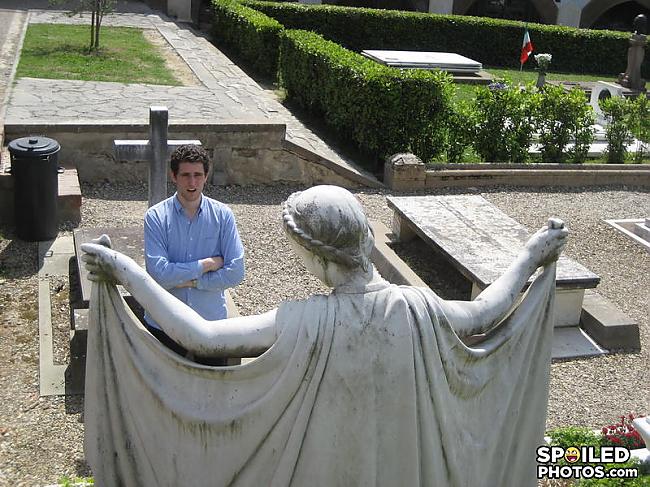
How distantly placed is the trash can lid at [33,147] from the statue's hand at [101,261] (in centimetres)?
521

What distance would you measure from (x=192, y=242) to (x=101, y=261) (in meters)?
1.58

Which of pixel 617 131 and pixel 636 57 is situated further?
pixel 636 57

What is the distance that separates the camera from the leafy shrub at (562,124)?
11.0 m

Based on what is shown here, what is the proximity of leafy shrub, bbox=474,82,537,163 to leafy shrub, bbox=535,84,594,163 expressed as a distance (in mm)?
204

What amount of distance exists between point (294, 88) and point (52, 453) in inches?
353

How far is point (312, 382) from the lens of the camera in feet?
6.90

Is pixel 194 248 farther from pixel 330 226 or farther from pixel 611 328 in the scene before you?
pixel 611 328

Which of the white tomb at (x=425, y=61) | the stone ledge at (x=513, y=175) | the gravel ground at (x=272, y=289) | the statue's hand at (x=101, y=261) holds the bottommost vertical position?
the gravel ground at (x=272, y=289)

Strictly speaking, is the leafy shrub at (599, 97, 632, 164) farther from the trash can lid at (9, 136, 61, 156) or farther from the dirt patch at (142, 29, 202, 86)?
the trash can lid at (9, 136, 61, 156)

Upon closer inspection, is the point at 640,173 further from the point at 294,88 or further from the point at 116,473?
the point at 116,473

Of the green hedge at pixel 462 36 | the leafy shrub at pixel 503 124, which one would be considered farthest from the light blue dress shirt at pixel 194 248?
the green hedge at pixel 462 36

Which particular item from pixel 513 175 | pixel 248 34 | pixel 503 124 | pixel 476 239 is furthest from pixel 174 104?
pixel 476 239

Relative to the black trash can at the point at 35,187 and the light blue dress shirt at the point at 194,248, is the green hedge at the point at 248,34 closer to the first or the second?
the black trash can at the point at 35,187

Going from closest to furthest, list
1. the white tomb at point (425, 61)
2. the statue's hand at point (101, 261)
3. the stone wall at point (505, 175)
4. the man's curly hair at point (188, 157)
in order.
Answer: the statue's hand at point (101, 261) → the man's curly hair at point (188, 157) → the stone wall at point (505, 175) → the white tomb at point (425, 61)
